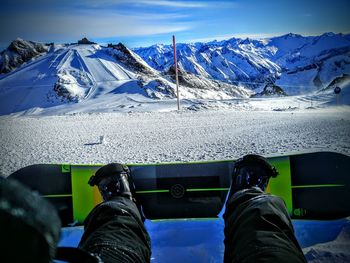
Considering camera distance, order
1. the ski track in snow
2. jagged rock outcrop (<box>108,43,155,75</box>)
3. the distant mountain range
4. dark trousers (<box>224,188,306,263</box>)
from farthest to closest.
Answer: jagged rock outcrop (<box>108,43,155,75</box>) → the distant mountain range → the ski track in snow → dark trousers (<box>224,188,306,263</box>)

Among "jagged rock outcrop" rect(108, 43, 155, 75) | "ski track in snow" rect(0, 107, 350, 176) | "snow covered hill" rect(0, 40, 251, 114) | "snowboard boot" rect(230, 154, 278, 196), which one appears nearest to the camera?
"snowboard boot" rect(230, 154, 278, 196)

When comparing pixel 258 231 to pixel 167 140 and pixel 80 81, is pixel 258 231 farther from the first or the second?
pixel 80 81

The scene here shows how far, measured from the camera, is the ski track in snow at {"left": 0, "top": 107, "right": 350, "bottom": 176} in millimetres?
2461

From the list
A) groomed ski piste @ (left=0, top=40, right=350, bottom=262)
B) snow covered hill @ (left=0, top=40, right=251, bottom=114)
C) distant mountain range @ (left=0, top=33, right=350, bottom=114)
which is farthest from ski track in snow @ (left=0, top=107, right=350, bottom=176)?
snow covered hill @ (left=0, top=40, right=251, bottom=114)

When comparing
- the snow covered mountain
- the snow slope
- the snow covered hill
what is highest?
the snow covered mountain

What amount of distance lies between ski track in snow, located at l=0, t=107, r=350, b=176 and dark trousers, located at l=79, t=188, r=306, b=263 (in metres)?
1.32

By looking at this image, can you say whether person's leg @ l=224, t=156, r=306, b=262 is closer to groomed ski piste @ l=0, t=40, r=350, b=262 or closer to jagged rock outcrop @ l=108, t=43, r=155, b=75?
groomed ski piste @ l=0, t=40, r=350, b=262

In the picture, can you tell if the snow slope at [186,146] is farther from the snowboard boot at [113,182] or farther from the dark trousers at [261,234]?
the dark trousers at [261,234]

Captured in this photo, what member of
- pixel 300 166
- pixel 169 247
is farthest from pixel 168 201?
pixel 300 166

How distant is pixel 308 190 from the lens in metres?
1.61

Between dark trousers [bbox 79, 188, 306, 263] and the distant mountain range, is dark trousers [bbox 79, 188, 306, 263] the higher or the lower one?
the lower one

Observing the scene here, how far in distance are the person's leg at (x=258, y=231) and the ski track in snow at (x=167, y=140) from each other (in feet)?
4.41

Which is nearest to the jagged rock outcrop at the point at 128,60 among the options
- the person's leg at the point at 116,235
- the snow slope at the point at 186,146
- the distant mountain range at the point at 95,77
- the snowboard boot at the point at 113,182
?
the distant mountain range at the point at 95,77

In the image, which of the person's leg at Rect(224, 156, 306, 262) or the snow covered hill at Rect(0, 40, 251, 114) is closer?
the person's leg at Rect(224, 156, 306, 262)
